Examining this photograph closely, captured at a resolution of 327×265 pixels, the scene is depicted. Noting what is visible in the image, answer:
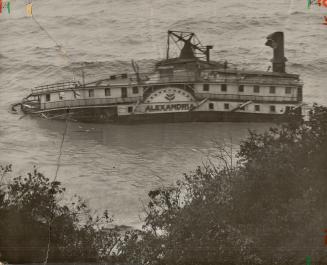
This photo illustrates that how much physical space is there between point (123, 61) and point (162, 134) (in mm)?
3471

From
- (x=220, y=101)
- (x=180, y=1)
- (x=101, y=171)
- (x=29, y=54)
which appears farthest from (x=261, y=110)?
(x=29, y=54)

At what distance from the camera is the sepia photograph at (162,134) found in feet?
44.9

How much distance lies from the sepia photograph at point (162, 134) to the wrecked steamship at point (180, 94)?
10 cm

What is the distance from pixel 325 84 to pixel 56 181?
899cm

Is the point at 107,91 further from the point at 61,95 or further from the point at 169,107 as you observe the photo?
the point at 169,107

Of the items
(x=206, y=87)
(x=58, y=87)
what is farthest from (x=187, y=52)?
(x=58, y=87)

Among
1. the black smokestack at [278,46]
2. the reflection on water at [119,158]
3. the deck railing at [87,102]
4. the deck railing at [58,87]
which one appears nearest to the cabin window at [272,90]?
the black smokestack at [278,46]

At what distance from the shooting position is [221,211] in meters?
13.9

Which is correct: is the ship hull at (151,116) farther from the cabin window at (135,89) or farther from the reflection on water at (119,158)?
the cabin window at (135,89)

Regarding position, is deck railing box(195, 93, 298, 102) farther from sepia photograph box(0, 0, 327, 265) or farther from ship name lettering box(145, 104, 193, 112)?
ship name lettering box(145, 104, 193, 112)

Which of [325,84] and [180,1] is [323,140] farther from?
[180,1]

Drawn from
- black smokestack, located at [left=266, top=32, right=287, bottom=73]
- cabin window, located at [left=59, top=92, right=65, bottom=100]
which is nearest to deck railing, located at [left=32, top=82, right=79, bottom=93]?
cabin window, located at [left=59, top=92, right=65, bottom=100]

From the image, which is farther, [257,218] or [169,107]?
[169,107]

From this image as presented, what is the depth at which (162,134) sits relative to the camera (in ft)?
75.0
